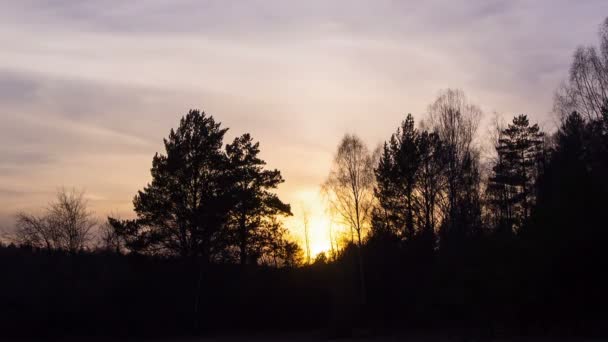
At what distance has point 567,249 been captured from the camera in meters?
30.5

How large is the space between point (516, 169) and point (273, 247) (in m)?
18.9

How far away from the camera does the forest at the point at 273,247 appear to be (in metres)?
39.8

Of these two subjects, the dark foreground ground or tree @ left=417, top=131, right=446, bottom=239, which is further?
tree @ left=417, top=131, right=446, bottom=239

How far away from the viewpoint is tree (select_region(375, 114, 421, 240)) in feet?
143

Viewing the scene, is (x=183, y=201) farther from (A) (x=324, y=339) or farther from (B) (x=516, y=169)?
(B) (x=516, y=169)

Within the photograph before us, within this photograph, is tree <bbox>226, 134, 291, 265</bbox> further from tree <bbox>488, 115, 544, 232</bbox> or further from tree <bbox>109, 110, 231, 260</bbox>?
tree <bbox>488, 115, 544, 232</bbox>

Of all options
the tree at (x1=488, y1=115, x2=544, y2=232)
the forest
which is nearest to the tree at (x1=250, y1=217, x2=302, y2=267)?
the forest

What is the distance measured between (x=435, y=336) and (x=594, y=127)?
50.0 ft

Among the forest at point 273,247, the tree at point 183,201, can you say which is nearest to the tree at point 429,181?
the forest at point 273,247

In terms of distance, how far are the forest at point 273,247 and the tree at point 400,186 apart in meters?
0.08

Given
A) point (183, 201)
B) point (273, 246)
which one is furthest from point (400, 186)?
point (183, 201)

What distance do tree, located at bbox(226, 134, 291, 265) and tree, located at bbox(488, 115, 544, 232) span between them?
15.7 m

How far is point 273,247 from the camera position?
45062 millimetres

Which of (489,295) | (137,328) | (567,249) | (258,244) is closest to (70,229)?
(137,328)
